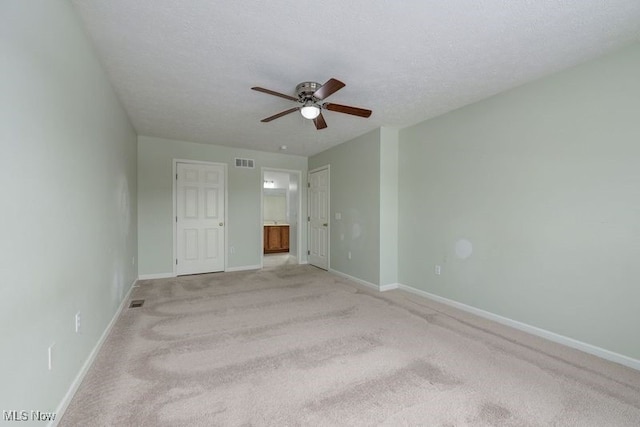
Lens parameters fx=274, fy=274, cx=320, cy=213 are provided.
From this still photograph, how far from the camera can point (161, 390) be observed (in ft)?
5.90

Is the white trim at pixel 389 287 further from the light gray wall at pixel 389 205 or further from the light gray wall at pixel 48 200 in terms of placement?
the light gray wall at pixel 48 200

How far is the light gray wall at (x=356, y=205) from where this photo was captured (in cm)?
426

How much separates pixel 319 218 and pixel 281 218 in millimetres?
3363

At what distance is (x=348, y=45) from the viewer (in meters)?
2.12

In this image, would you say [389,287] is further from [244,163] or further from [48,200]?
[48,200]

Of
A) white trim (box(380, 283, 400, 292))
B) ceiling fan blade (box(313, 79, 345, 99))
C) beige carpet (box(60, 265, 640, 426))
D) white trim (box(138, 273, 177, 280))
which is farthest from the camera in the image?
white trim (box(138, 273, 177, 280))

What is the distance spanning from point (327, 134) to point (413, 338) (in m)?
3.20

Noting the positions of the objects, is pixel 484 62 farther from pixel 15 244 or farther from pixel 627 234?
pixel 15 244

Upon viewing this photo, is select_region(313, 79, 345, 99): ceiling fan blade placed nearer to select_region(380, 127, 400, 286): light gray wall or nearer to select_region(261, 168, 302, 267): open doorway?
select_region(380, 127, 400, 286): light gray wall

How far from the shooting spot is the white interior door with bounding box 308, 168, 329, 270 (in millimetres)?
5527

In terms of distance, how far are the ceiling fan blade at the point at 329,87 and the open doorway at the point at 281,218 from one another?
11.7 feet

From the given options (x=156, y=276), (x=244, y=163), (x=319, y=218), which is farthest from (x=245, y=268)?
(x=244, y=163)

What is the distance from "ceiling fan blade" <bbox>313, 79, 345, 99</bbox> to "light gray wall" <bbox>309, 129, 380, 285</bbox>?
2004 millimetres

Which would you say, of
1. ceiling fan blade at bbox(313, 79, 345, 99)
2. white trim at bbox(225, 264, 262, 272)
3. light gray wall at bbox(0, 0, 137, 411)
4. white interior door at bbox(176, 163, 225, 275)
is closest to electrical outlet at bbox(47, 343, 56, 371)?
light gray wall at bbox(0, 0, 137, 411)
